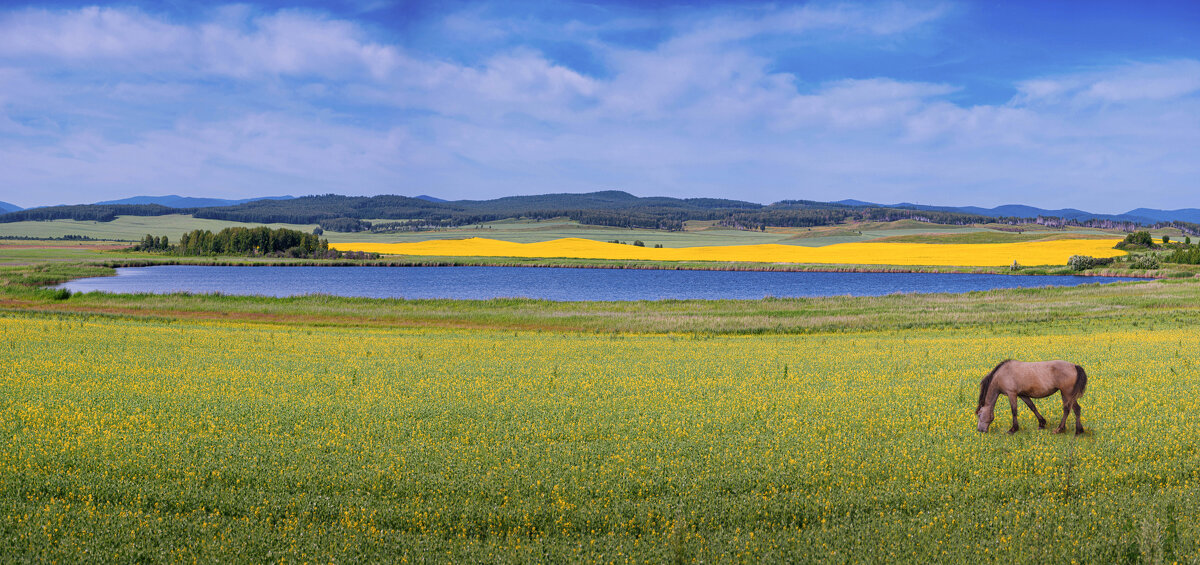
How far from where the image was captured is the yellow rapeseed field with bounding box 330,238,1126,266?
111 m

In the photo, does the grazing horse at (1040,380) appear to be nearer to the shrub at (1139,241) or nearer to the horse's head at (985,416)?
the horse's head at (985,416)

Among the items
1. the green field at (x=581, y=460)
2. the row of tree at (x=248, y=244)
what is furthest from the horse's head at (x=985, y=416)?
the row of tree at (x=248, y=244)

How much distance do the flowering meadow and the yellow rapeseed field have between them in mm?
98939

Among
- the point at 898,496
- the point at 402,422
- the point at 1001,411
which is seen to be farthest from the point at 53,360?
the point at 1001,411

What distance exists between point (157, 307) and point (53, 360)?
30.1m

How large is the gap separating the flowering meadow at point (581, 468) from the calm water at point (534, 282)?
160 ft

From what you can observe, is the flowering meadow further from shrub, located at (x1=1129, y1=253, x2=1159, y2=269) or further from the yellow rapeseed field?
the yellow rapeseed field

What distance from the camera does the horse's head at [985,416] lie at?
12180 mm

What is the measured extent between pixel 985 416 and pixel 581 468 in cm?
694

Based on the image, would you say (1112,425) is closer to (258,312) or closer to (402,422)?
(402,422)

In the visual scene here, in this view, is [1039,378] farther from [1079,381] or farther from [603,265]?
[603,265]

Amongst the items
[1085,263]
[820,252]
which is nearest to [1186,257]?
[1085,263]

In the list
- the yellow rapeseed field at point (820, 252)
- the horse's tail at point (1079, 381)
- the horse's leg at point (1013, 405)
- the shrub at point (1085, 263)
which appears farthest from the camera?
the yellow rapeseed field at point (820, 252)

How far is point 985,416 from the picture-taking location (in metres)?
12.2
